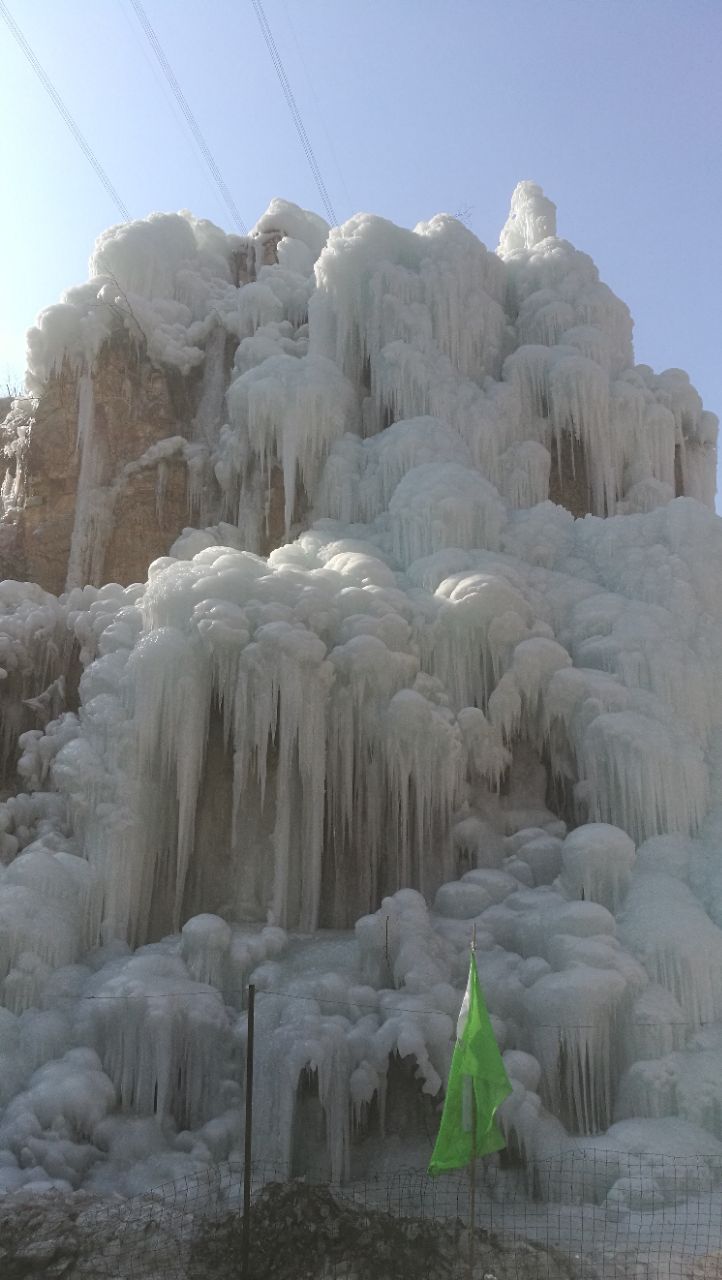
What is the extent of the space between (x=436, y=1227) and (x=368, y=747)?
513 cm

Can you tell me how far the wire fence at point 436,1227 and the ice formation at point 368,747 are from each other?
0.29m

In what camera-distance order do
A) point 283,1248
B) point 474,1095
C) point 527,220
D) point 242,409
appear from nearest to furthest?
point 283,1248 < point 474,1095 < point 242,409 < point 527,220

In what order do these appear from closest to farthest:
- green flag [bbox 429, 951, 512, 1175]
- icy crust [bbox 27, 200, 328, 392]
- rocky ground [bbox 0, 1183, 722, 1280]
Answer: rocky ground [bbox 0, 1183, 722, 1280] < green flag [bbox 429, 951, 512, 1175] < icy crust [bbox 27, 200, 328, 392]

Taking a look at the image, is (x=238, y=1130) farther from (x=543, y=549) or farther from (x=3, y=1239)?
(x=543, y=549)

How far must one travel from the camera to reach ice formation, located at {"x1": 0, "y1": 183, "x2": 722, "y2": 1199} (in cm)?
906

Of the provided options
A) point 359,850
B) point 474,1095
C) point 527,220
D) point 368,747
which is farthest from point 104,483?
point 474,1095

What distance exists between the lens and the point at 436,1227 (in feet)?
24.2

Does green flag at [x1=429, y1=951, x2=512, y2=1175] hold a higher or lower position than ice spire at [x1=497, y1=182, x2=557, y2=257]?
lower

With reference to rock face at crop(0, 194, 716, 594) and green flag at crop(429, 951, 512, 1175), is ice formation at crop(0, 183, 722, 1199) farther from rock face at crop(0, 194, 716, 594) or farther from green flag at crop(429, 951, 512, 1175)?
green flag at crop(429, 951, 512, 1175)

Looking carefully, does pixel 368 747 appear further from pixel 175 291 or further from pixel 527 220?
pixel 527 220

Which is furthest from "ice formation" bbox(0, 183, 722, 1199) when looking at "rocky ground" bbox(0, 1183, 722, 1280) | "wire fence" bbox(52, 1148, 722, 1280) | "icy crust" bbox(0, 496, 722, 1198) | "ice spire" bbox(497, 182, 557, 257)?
"ice spire" bbox(497, 182, 557, 257)

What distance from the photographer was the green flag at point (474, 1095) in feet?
24.1

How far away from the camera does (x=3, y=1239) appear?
7.02 m

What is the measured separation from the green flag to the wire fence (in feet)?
1.52
